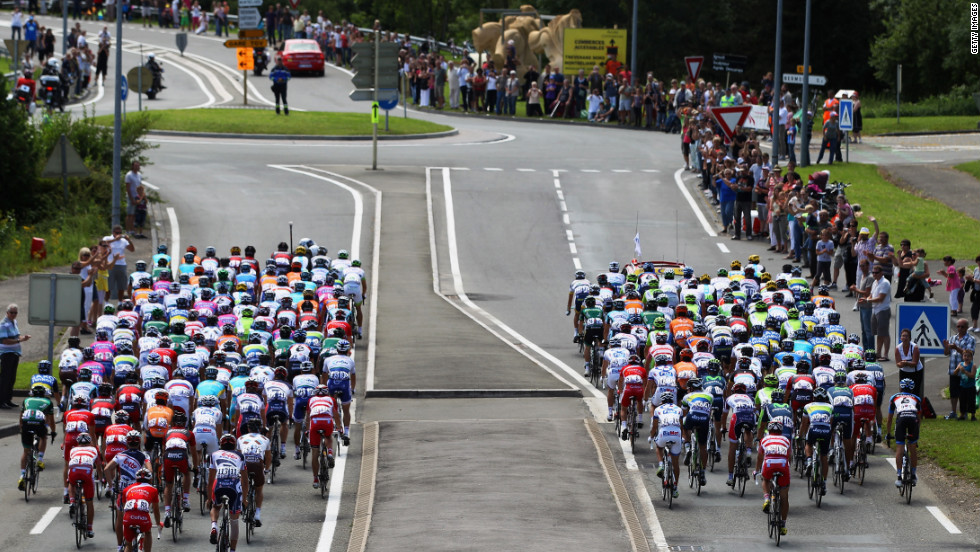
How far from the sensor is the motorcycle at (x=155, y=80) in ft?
187

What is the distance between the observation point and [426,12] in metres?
82.0

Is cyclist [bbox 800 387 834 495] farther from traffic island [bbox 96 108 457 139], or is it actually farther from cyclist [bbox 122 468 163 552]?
traffic island [bbox 96 108 457 139]

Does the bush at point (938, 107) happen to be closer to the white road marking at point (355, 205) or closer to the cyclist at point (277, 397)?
the white road marking at point (355, 205)

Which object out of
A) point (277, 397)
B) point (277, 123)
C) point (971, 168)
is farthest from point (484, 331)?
point (277, 123)

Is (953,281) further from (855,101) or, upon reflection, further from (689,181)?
(855,101)

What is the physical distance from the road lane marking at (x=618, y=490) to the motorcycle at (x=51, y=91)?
35.0 metres

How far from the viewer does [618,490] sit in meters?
18.9

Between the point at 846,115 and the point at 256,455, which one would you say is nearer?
the point at 256,455

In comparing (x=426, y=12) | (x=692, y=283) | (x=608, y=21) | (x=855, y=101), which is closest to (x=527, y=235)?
(x=692, y=283)

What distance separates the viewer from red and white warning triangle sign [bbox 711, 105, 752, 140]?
3491 centimetres

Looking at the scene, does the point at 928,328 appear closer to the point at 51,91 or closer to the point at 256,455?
the point at 256,455

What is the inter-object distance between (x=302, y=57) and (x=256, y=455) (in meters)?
48.1

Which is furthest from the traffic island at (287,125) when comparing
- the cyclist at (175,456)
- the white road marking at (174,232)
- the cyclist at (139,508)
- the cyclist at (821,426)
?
the cyclist at (139,508)

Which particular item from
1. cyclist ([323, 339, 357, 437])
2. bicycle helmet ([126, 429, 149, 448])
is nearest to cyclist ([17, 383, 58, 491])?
bicycle helmet ([126, 429, 149, 448])
